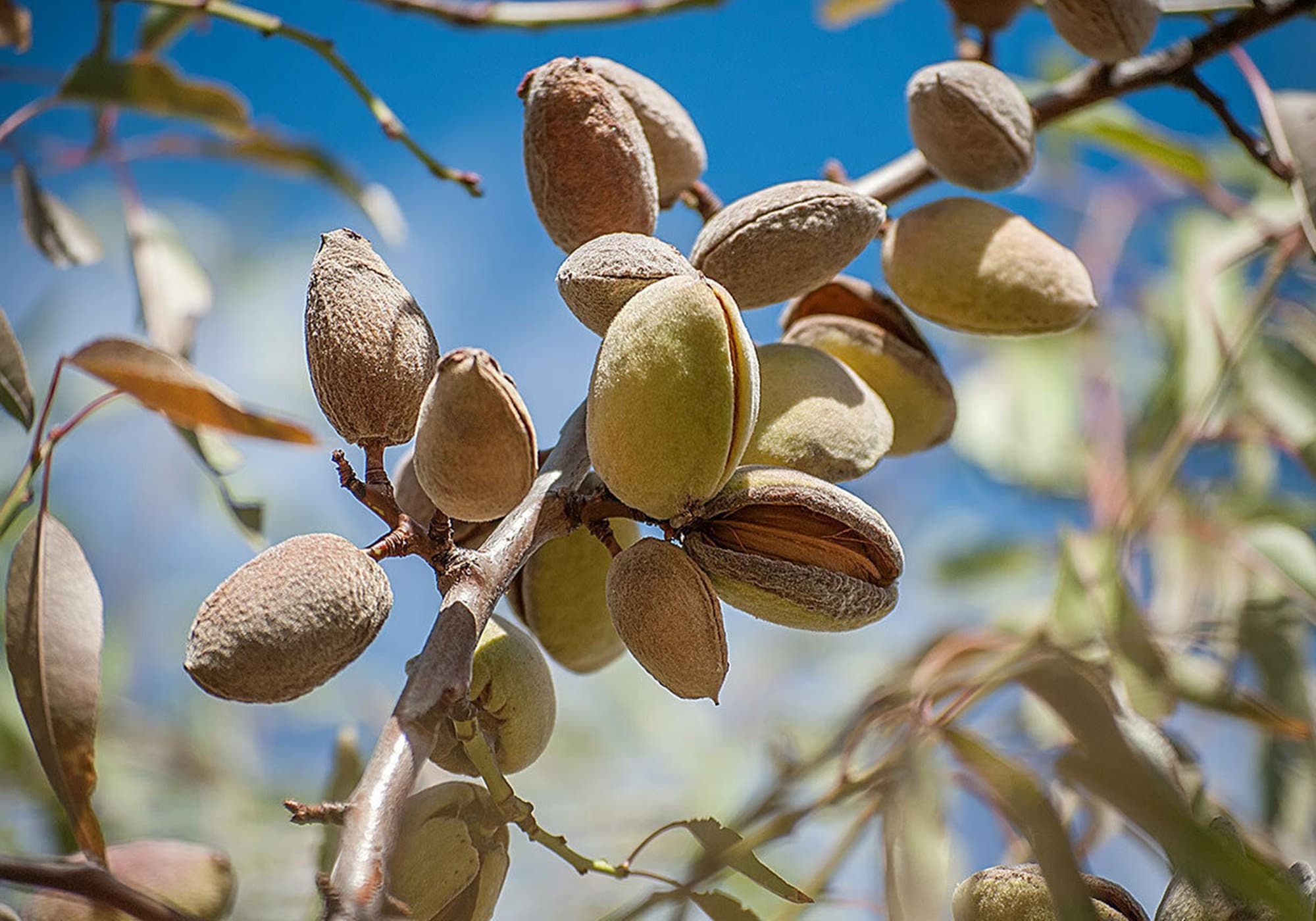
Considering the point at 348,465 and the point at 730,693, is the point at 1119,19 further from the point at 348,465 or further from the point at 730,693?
the point at 730,693

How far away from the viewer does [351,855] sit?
0.53 m

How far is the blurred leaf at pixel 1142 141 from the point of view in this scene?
5.03 ft

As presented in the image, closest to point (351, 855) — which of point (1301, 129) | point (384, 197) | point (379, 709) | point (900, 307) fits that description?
point (900, 307)

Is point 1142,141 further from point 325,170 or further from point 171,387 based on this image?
point 171,387

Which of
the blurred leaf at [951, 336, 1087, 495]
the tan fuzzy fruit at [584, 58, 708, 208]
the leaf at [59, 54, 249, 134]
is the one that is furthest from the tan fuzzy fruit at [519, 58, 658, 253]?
the blurred leaf at [951, 336, 1087, 495]

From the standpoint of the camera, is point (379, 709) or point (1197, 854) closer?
point (1197, 854)

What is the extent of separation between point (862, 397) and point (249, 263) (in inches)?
77.9

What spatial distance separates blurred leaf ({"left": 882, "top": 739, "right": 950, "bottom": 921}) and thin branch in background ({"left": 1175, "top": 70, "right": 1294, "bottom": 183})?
22.8 inches

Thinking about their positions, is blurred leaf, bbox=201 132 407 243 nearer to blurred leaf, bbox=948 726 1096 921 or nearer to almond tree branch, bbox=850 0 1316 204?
almond tree branch, bbox=850 0 1316 204

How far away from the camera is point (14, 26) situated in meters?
1.17

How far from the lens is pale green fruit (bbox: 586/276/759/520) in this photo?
667 millimetres

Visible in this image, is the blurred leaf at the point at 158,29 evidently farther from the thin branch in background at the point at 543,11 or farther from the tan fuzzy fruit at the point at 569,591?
the tan fuzzy fruit at the point at 569,591

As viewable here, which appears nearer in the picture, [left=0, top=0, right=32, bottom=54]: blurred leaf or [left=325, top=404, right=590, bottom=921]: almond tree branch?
[left=325, top=404, right=590, bottom=921]: almond tree branch

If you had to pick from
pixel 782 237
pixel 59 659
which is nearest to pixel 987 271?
pixel 782 237
